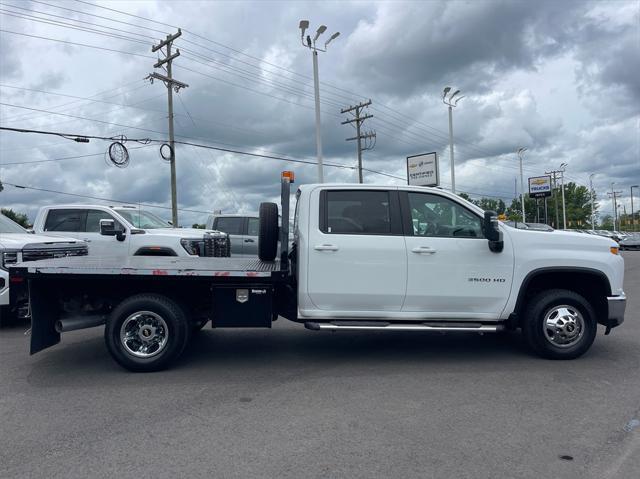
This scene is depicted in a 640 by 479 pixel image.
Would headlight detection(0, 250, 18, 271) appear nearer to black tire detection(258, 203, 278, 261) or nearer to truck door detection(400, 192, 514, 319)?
black tire detection(258, 203, 278, 261)

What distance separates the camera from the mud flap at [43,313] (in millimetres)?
5605

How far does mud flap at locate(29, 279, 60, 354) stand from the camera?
561 centimetres

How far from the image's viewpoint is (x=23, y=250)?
798cm

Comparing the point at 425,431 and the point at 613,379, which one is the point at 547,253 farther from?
the point at 425,431

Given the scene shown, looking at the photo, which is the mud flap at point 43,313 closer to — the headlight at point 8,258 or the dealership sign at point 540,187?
the headlight at point 8,258

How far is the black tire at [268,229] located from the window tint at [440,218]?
5.15ft

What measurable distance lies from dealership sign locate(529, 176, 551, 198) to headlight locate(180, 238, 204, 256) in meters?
50.8

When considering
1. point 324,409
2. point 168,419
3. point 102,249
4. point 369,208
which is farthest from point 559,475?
point 102,249

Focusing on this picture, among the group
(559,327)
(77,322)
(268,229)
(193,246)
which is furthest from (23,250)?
(559,327)

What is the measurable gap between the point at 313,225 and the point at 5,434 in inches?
136

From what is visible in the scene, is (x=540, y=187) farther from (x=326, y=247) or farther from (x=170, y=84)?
(x=326, y=247)

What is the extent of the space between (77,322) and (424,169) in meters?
23.5

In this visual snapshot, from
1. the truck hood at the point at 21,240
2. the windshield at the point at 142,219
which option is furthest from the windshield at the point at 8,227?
the windshield at the point at 142,219

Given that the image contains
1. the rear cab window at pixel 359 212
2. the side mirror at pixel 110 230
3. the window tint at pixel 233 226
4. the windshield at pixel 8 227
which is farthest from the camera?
the window tint at pixel 233 226
